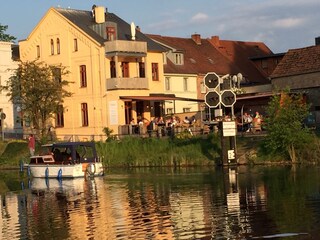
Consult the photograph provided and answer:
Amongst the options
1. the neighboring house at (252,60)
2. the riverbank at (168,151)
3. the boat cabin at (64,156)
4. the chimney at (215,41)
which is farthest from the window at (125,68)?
the chimney at (215,41)

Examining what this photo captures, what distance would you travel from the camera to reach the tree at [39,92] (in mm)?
76375

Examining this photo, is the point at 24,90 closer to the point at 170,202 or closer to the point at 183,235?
the point at 170,202

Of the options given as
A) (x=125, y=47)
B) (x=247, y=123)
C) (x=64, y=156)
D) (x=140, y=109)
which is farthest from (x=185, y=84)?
(x=64, y=156)

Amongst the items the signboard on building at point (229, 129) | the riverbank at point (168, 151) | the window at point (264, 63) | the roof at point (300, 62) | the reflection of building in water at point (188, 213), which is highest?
the window at point (264, 63)

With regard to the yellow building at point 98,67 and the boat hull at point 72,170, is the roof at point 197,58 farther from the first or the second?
the boat hull at point 72,170

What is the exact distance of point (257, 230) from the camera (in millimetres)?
23734

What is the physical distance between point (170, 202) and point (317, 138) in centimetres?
2225

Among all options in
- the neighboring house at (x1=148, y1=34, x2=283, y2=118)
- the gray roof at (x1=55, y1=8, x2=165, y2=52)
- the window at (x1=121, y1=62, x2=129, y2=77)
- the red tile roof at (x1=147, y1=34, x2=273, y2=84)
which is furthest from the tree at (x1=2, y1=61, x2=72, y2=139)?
the red tile roof at (x1=147, y1=34, x2=273, y2=84)

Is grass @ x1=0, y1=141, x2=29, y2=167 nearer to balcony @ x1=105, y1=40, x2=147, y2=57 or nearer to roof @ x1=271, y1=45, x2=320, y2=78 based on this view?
balcony @ x1=105, y1=40, x2=147, y2=57

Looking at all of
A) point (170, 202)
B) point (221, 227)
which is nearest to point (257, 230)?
point (221, 227)

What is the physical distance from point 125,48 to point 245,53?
1145 inches

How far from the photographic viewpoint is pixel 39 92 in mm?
76438

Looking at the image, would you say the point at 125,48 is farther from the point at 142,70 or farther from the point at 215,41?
the point at 215,41

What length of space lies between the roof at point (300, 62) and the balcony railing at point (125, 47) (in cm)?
1259
